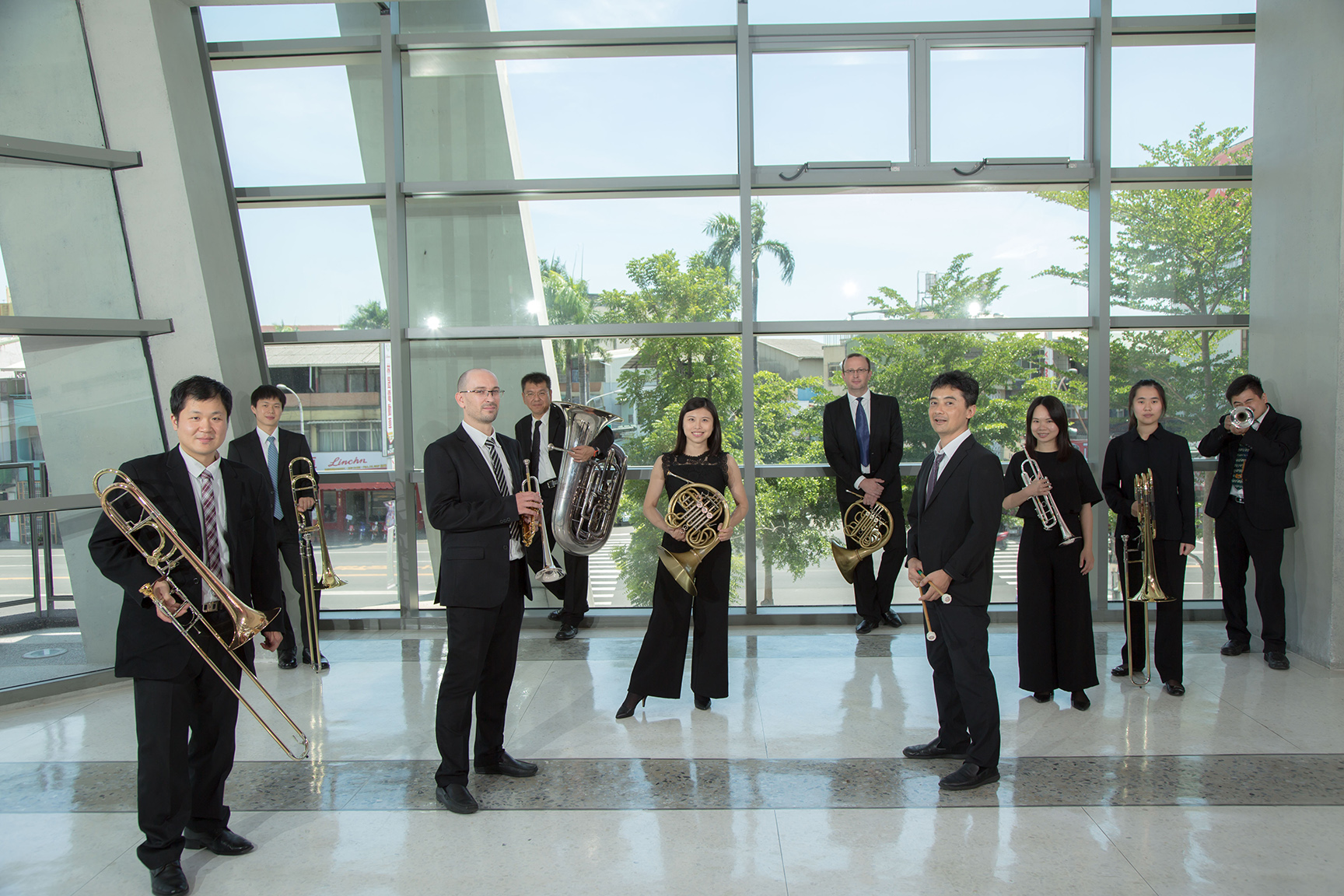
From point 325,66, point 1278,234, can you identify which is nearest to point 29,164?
point 325,66

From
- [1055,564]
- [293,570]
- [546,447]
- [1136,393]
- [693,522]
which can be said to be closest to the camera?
[693,522]

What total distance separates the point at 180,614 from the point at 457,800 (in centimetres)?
127

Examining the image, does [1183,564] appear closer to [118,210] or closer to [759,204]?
[759,204]

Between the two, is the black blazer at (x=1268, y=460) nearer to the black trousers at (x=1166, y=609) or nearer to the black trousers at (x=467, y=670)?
the black trousers at (x=1166, y=609)

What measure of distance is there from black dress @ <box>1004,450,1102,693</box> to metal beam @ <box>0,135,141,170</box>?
5.49 metres

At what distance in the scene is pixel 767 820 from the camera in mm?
3254

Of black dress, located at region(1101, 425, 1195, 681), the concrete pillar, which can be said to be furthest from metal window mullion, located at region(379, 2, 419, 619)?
the concrete pillar

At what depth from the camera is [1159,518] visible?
15.4 feet

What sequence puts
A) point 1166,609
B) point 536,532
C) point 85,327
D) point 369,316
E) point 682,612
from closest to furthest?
1. point 536,532
2. point 682,612
3. point 1166,609
4. point 85,327
5. point 369,316

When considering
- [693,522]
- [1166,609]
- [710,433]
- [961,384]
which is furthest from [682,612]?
[1166,609]

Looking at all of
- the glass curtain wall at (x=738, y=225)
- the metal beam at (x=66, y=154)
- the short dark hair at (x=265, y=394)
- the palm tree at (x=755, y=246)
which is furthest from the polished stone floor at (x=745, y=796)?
the metal beam at (x=66, y=154)

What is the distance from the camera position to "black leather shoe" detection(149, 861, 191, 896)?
2.80 m

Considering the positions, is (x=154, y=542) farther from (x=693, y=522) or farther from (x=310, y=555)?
(x=310, y=555)

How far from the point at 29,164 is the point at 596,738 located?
15.1ft
